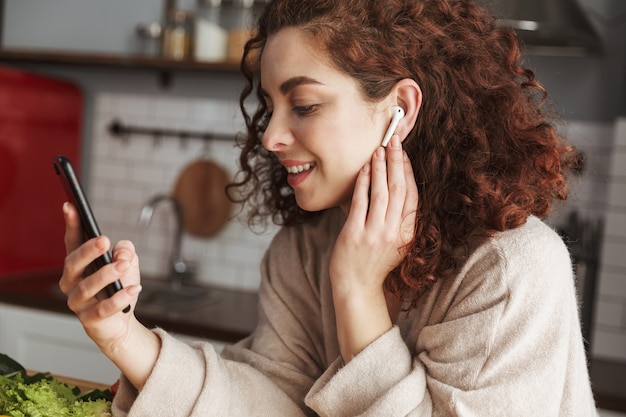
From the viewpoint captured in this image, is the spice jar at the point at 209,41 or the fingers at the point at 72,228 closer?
the fingers at the point at 72,228

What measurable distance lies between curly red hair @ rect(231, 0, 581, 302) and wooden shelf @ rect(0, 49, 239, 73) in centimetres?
146

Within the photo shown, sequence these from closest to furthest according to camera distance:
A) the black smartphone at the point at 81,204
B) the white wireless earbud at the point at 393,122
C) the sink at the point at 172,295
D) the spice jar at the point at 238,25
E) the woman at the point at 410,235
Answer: the black smartphone at the point at 81,204 < the woman at the point at 410,235 < the white wireless earbud at the point at 393,122 < the sink at the point at 172,295 < the spice jar at the point at 238,25

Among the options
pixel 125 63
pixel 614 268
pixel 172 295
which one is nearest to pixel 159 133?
pixel 125 63

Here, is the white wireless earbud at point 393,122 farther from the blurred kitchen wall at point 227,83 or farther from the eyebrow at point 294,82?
the blurred kitchen wall at point 227,83

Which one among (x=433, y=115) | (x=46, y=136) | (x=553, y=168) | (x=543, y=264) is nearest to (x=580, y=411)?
(x=543, y=264)

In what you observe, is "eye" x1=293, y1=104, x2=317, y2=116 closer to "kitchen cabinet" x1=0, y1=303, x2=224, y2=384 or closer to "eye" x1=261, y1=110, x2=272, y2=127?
"eye" x1=261, y1=110, x2=272, y2=127

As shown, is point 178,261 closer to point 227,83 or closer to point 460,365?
point 227,83

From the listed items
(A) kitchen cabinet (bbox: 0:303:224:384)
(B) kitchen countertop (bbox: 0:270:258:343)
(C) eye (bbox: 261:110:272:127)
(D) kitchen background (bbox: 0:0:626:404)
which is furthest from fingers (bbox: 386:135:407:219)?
(A) kitchen cabinet (bbox: 0:303:224:384)

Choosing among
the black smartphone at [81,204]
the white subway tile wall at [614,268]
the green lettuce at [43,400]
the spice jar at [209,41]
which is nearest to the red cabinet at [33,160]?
the spice jar at [209,41]

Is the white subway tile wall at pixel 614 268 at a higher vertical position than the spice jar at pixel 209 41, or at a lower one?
lower

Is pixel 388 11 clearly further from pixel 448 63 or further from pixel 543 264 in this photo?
pixel 543 264

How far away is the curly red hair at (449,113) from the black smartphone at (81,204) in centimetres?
42

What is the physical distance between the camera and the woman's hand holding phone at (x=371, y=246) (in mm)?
1077

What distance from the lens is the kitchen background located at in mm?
2412
